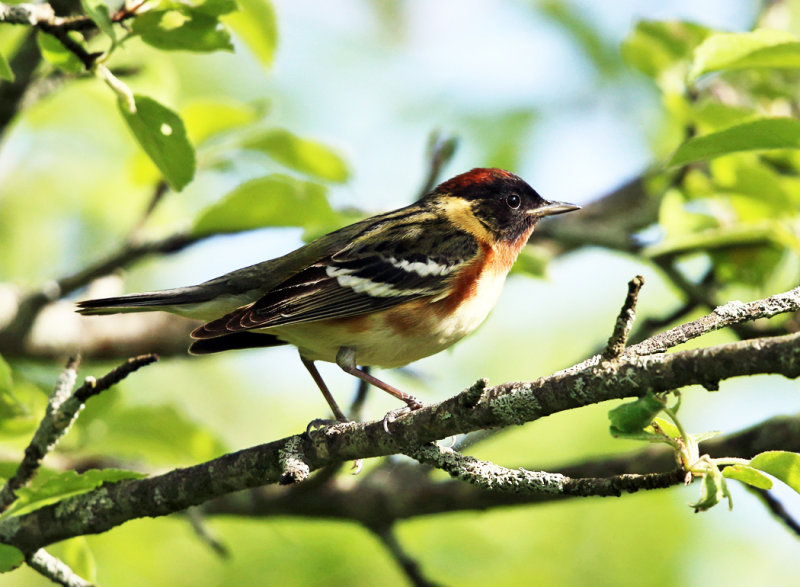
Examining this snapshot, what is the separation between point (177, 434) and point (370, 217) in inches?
70.3

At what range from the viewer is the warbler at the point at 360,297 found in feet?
17.0

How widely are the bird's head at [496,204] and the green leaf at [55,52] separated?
3114 millimetres

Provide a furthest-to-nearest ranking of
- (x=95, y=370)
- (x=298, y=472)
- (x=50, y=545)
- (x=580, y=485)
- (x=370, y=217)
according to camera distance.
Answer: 1. (x=95, y=370)
2. (x=370, y=217)
3. (x=50, y=545)
4. (x=298, y=472)
5. (x=580, y=485)

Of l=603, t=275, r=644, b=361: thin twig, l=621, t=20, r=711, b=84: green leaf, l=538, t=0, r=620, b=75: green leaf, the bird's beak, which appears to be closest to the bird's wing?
the bird's beak

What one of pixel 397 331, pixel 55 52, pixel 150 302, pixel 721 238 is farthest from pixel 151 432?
pixel 721 238

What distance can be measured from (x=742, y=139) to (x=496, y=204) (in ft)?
10.2

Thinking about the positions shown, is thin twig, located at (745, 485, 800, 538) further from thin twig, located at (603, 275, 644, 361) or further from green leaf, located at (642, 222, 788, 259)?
thin twig, located at (603, 275, 644, 361)

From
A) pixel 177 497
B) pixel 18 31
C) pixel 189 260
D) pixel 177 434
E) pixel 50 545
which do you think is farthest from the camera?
pixel 189 260

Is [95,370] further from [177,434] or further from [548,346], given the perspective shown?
[548,346]

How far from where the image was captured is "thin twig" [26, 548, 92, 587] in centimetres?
386

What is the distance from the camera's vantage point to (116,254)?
227 inches

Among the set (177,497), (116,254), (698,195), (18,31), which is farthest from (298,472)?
(18,31)

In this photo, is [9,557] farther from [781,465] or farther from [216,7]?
[781,465]

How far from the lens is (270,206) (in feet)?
16.1
